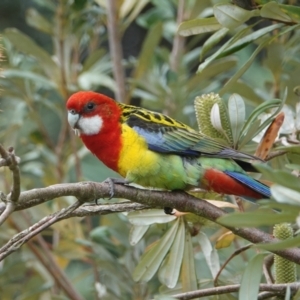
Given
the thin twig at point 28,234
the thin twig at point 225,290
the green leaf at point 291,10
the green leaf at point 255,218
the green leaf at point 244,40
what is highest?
the green leaf at point 291,10

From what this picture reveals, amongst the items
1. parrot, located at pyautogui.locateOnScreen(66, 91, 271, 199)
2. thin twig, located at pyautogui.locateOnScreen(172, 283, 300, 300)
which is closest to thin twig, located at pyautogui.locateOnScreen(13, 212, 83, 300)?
parrot, located at pyautogui.locateOnScreen(66, 91, 271, 199)

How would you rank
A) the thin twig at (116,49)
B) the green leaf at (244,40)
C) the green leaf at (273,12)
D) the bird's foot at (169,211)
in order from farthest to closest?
the thin twig at (116,49), the bird's foot at (169,211), the green leaf at (244,40), the green leaf at (273,12)

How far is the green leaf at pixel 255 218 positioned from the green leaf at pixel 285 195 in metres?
0.03

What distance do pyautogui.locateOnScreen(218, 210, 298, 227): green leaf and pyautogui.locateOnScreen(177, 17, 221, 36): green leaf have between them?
0.67m

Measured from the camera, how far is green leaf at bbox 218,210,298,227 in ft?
3.25

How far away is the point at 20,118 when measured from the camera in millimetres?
2879

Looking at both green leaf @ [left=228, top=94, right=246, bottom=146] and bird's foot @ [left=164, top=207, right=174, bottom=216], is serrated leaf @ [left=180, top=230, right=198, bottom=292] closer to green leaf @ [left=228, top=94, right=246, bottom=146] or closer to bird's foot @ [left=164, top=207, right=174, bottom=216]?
bird's foot @ [left=164, top=207, right=174, bottom=216]

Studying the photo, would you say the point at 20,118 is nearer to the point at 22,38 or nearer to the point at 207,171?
the point at 22,38

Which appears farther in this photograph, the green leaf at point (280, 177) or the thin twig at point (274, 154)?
the thin twig at point (274, 154)

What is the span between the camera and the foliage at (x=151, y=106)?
161 centimetres

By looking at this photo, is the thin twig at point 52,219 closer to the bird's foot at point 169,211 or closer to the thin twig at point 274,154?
the bird's foot at point 169,211

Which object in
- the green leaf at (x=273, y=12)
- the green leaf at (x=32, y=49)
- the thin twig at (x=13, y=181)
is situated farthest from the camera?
the green leaf at (x=32, y=49)

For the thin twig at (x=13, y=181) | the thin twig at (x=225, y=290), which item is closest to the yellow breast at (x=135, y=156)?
the thin twig at (x=225, y=290)

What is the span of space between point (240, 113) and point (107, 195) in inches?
17.1
